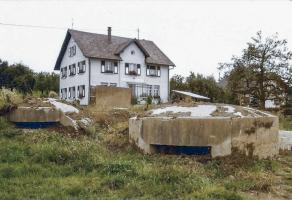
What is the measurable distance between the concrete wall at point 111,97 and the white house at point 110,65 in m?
17.4

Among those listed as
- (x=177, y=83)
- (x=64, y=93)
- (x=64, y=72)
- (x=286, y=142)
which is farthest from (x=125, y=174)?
(x=177, y=83)

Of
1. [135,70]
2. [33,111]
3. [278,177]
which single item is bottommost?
[278,177]

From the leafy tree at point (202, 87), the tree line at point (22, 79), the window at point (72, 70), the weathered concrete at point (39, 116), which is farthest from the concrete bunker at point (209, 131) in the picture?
the tree line at point (22, 79)

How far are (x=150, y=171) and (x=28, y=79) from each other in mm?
39793

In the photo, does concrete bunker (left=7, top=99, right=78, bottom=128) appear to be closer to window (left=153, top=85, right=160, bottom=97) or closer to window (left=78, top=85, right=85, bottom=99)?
window (left=78, top=85, right=85, bottom=99)

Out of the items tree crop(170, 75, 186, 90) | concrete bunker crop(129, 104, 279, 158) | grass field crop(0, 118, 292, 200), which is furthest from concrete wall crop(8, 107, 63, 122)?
tree crop(170, 75, 186, 90)

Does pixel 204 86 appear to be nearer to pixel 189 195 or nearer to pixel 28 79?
pixel 28 79

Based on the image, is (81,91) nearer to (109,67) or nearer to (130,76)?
(109,67)

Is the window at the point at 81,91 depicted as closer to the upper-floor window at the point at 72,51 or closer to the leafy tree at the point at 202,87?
the upper-floor window at the point at 72,51

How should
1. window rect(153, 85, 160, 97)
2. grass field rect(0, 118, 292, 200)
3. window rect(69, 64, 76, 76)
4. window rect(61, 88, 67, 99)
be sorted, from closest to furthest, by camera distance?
grass field rect(0, 118, 292, 200), window rect(69, 64, 76, 76), window rect(153, 85, 160, 97), window rect(61, 88, 67, 99)

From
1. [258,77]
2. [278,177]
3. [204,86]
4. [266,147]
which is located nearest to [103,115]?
[266,147]

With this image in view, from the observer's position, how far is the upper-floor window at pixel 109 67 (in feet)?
124

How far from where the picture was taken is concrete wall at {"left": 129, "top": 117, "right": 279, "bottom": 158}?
24.5ft

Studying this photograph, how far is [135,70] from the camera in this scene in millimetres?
39594
